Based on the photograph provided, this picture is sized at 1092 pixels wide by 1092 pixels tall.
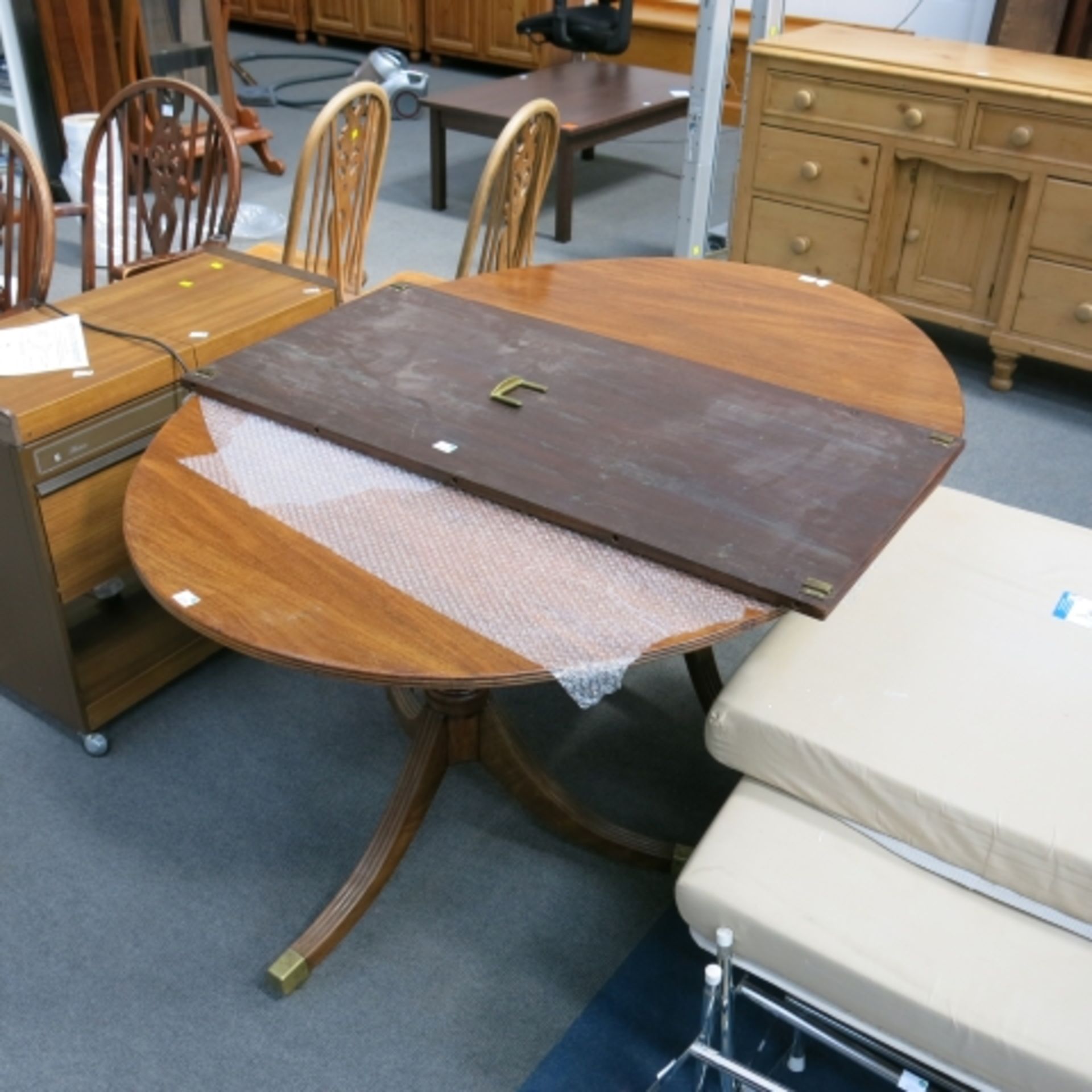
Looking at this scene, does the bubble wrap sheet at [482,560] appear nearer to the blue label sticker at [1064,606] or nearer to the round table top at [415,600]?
the round table top at [415,600]

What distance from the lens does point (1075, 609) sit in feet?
4.83

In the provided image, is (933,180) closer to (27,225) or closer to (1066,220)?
(1066,220)

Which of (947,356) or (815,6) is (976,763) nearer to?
(947,356)

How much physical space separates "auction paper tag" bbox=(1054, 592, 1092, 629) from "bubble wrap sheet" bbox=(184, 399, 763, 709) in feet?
1.75

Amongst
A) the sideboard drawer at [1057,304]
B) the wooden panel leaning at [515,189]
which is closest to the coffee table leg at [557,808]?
the wooden panel leaning at [515,189]

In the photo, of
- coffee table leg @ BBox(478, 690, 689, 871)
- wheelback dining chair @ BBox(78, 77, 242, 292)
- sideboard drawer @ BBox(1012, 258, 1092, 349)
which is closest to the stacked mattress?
coffee table leg @ BBox(478, 690, 689, 871)

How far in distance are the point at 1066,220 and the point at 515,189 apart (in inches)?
56.9

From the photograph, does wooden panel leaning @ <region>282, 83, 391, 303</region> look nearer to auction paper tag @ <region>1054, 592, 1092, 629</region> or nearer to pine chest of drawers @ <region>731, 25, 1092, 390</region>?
pine chest of drawers @ <region>731, 25, 1092, 390</region>

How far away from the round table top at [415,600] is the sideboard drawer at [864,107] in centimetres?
122

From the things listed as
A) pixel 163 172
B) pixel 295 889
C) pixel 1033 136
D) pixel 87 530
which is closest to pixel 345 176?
pixel 163 172

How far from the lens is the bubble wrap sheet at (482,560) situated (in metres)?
1.12

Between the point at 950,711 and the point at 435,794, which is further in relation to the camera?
the point at 435,794

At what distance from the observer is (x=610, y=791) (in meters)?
1.85

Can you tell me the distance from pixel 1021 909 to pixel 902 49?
2664 mm
